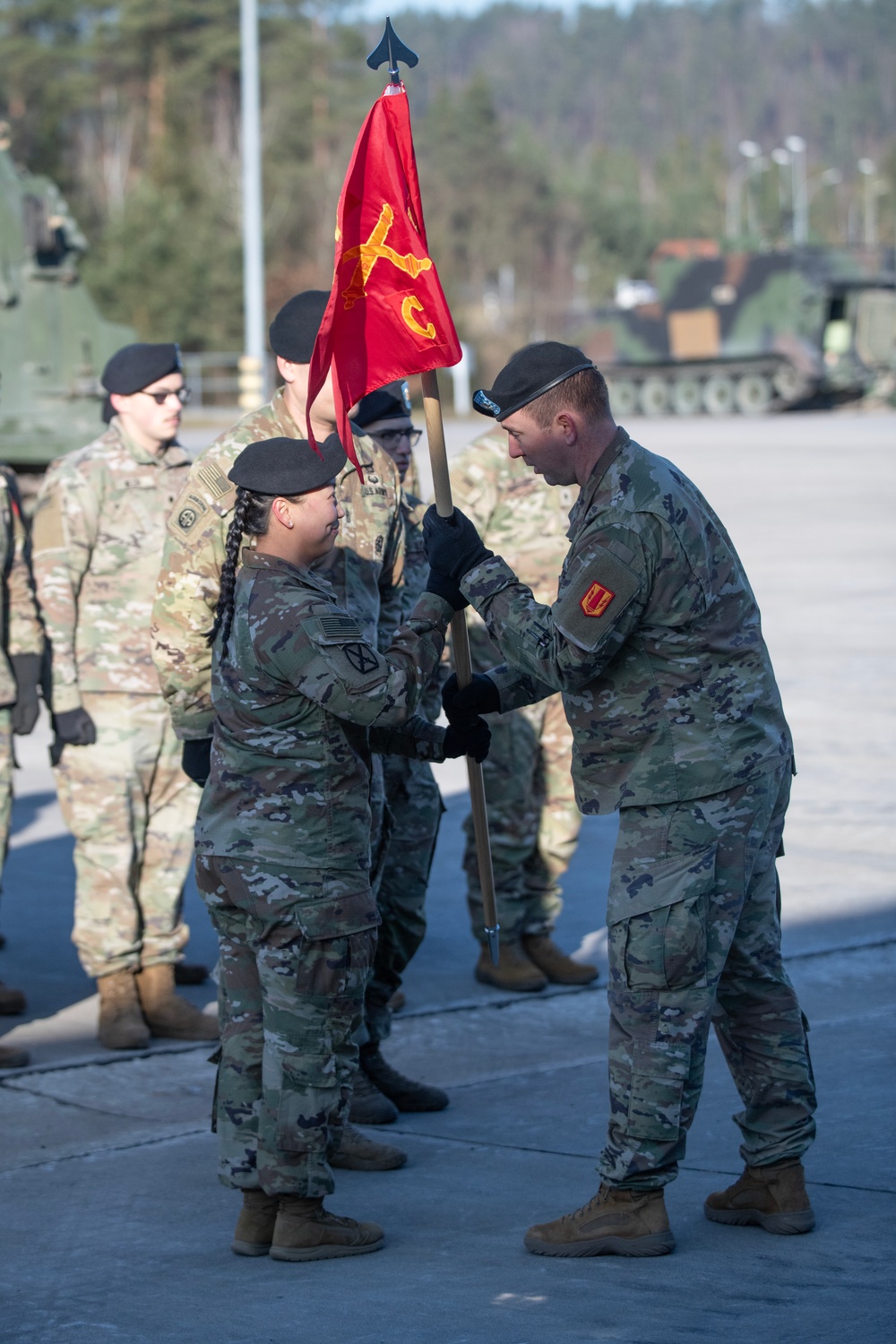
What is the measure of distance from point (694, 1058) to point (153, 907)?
2.48 m

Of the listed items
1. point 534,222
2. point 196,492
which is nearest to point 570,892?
point 196,492

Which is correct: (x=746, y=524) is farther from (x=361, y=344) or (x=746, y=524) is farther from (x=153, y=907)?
(x=361, y=344)

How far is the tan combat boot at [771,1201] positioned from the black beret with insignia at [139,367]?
10.1 feet

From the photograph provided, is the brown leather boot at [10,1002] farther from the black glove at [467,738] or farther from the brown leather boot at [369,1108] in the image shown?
the black glove at [467,738]

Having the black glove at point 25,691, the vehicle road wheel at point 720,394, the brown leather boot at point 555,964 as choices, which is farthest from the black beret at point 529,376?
the vehicle road wheel at point 720,394

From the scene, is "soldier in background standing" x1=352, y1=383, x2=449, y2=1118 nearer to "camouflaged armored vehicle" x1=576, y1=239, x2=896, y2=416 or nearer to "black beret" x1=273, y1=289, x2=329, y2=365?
"black beret" x1=273, y1=289, x2=329, y2=365

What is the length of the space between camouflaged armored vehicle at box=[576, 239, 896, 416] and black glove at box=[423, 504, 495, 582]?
34853 mm

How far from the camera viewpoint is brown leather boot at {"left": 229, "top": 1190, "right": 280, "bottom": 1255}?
3941 millimetres

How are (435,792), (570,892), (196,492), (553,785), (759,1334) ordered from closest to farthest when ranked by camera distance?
(759,1334) → (196,492) → (435,792) → (553,785) → (570,892)

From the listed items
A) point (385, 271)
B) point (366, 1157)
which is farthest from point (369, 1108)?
point (385, 271)

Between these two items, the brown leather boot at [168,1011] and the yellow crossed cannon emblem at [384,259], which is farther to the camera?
the brown leather boot at [168,1011]

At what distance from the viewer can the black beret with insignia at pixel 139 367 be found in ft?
18.8

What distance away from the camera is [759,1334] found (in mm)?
3301

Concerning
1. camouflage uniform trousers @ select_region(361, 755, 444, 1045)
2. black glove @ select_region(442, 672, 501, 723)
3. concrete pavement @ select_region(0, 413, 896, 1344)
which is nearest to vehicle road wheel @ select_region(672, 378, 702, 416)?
concrete pavement @ select_region(0, 413, 896, 1344)
